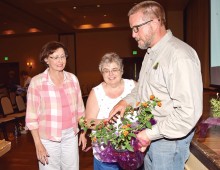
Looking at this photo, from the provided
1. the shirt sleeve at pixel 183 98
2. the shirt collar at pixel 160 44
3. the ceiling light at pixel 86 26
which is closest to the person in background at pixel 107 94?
the shirt collar at pixel 160 44

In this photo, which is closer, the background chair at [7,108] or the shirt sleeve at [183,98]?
the shirt sleeve at [183,98]

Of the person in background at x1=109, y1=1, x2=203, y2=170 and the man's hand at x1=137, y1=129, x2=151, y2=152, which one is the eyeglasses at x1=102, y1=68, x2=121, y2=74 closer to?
the person in background at x1=109, y1=1, x2=203, y2=170

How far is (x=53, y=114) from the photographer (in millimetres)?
2141

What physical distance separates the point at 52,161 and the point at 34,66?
12.0 m

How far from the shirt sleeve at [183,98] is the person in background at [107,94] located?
0.81 metres

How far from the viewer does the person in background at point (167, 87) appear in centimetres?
112

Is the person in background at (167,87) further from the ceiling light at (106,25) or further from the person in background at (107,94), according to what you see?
the ceiling light at (106,25)

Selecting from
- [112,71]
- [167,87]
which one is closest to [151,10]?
[167,87]

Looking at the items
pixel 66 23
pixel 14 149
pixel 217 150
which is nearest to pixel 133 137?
pixel 217 150

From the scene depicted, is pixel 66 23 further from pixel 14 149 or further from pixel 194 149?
pixel 194 149

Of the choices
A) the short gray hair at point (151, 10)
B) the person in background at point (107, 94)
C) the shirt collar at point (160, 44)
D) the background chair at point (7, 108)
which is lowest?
the background chair at point (7, 108)

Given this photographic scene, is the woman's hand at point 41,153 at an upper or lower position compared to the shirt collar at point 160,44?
lower

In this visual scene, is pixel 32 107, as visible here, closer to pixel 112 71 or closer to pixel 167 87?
pixel 112 71

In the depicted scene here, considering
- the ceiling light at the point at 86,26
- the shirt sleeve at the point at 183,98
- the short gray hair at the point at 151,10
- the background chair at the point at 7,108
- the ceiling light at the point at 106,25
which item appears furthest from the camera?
the ceiling light at the point at 86,26
